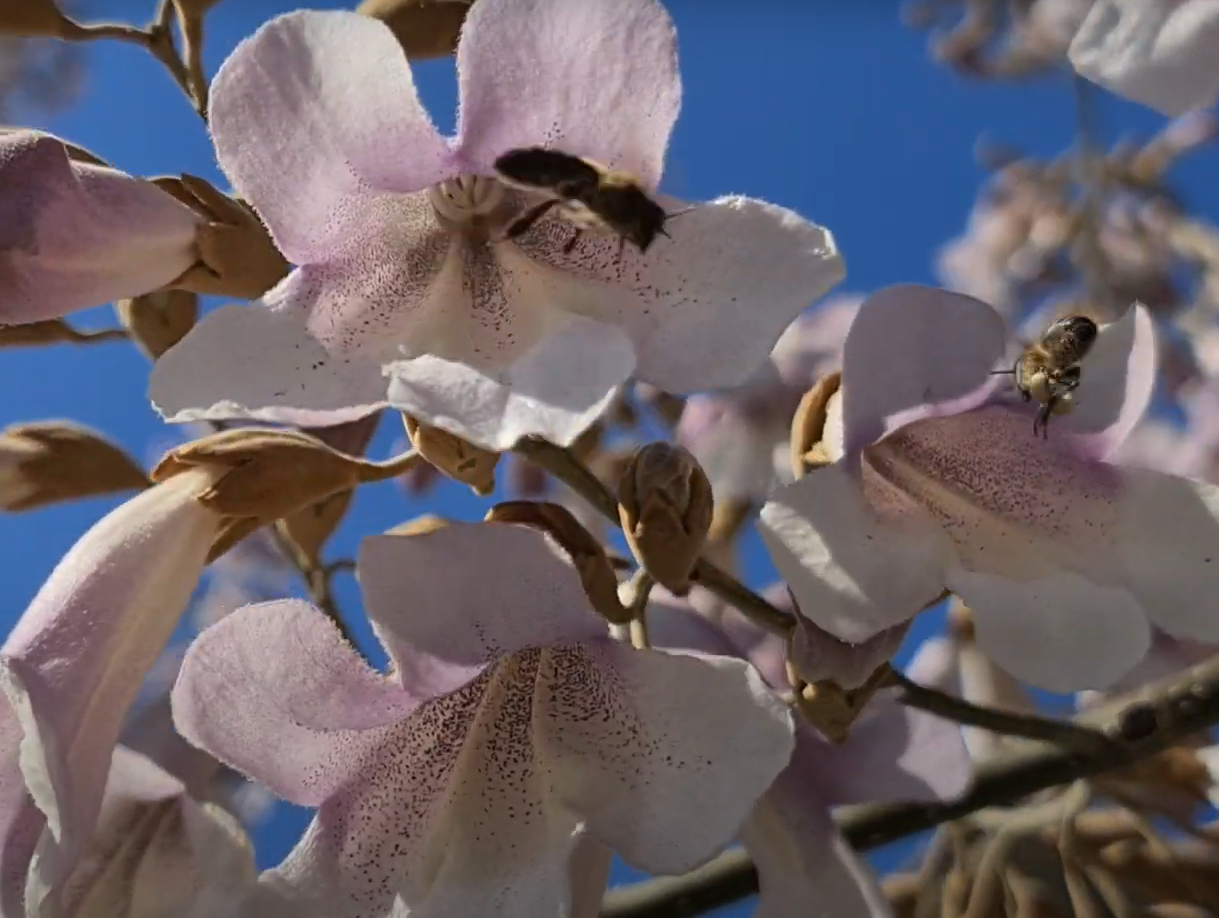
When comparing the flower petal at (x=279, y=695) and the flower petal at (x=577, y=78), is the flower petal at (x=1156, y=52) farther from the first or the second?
the flower petal at (x=279, y=695)

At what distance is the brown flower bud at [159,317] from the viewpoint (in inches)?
21.3

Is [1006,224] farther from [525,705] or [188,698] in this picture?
[188,698]

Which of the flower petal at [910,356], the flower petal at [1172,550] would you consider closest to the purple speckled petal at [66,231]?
the flower petal at [910,356]

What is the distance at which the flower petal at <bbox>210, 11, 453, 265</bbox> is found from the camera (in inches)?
15.4

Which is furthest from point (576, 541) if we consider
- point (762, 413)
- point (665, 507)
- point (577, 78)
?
point (762, 413)

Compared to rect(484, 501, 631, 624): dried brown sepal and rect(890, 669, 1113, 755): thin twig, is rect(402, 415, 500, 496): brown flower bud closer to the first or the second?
rect(484, 501, 631, 624): dried brown sepal

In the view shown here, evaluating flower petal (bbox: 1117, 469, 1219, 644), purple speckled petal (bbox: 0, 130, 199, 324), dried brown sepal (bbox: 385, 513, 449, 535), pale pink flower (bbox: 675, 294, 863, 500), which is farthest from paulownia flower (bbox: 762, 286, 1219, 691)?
pale pink flower (bbox: 675, 294, 863, 500)

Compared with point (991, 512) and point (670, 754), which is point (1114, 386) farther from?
point (670, 754)

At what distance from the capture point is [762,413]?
2.93ft

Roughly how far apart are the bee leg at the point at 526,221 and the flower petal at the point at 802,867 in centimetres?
22

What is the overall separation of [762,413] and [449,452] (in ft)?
1.57

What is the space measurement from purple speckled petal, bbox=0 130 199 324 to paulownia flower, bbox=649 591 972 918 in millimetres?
239

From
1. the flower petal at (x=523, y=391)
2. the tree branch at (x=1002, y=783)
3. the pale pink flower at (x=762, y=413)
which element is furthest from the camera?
the pale pink flower at (x=762, y=413)

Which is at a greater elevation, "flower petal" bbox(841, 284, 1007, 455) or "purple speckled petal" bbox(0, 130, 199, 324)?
"purple speckled petal" bbox(0, 130, 199, 324)
